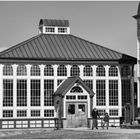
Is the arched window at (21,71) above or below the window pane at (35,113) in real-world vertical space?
above

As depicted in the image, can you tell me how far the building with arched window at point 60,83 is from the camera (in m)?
68.4

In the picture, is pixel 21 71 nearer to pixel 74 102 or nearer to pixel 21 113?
pixel 21 113

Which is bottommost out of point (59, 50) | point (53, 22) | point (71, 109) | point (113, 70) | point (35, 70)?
point (71, 109)

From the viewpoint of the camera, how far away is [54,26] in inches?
2943

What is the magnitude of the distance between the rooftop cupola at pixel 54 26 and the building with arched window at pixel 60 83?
129 cm

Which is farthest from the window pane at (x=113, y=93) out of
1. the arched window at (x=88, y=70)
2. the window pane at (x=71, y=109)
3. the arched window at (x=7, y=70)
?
the arched window at (x=7, y=70)

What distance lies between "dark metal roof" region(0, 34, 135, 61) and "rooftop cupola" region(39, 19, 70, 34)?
536 millimetres

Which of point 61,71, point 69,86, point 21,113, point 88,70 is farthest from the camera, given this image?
point 88,70

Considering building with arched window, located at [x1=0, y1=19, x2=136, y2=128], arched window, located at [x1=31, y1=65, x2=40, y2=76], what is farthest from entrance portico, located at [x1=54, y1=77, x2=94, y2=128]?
arched window, located at [x1=31, y1=65, x2=40, y2=76]

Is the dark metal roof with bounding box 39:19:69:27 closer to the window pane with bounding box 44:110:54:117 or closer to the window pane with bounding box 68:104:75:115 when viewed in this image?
the window pane with bounding box 44:110:54:117

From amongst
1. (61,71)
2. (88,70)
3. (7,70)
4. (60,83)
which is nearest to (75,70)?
(88,70)

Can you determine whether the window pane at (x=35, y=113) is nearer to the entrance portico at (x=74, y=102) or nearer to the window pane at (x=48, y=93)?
the window pane at (x=48, y=93)

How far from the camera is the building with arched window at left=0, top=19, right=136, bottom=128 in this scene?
224 ft

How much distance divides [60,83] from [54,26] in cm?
752
